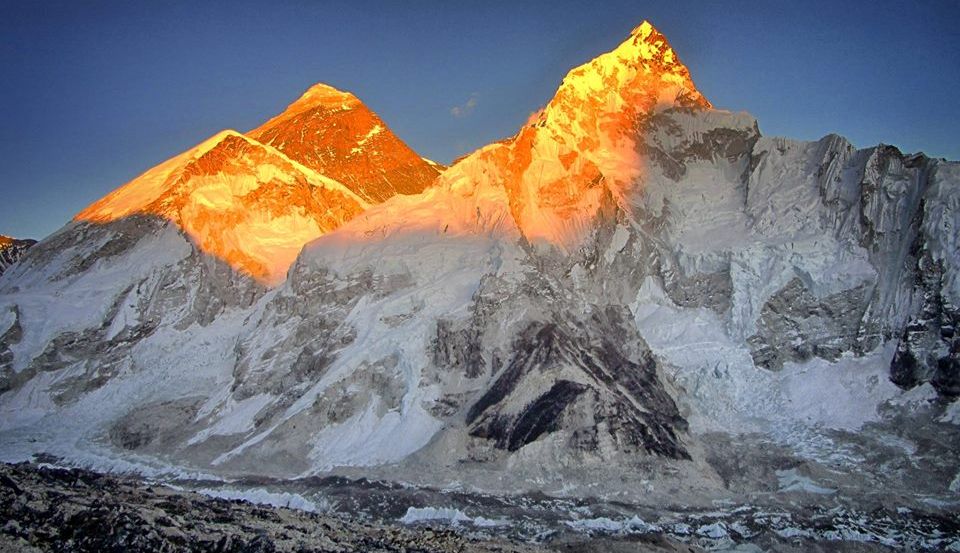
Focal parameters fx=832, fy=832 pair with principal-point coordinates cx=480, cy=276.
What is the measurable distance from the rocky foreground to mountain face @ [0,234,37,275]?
5627 inches

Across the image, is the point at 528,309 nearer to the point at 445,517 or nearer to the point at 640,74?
the point at 445,517

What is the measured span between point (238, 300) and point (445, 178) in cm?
3482

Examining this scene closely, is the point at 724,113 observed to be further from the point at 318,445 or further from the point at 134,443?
the point at 134,443

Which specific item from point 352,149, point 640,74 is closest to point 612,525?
point 640,74

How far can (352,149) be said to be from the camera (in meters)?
182

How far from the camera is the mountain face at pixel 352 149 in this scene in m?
173

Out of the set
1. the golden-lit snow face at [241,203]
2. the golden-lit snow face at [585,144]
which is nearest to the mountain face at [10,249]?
the golden-lit snow face at [241,203]

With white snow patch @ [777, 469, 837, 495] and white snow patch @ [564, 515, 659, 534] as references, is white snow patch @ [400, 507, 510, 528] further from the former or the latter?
white snow patch @ [777, 469, 837, 495]

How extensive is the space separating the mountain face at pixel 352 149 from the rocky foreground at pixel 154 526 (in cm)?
12204

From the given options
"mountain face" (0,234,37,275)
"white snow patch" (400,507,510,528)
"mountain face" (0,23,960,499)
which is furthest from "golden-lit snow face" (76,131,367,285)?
"white snow patch" (400,507,510,528)

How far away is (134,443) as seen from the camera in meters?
92.6

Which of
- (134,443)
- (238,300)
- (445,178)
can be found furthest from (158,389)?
(445,178)

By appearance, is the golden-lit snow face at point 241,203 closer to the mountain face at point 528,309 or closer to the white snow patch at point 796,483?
the mountain face at point 528,309

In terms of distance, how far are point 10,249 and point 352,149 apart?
7596 cm
